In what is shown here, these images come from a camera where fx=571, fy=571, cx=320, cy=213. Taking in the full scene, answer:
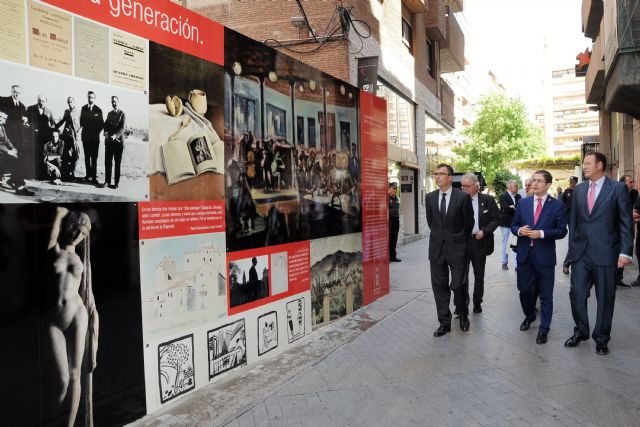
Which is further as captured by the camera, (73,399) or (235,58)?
(235,58)

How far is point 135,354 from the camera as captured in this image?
4.00 metres

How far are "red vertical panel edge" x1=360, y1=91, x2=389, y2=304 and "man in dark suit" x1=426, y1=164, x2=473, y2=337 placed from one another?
1.60 metres

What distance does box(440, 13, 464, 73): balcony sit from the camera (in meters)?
23.6

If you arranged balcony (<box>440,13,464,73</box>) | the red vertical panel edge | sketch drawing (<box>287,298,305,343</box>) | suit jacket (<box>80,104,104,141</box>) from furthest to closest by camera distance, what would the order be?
balcony (<box>440,13,464,73</box>) < the red vertical panel edge < sketch drawing (<box>287,298,305,343</box>) < suit jacket (<box>80,104,104,141</box>)

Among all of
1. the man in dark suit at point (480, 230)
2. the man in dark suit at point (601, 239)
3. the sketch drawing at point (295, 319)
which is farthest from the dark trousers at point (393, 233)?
the man in dark suit at point (601, 239)

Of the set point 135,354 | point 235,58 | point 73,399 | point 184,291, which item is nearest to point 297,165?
point 235,58

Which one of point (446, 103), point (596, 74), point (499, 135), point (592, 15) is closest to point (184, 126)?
point (596, 74)

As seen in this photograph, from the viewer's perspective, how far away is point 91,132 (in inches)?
143

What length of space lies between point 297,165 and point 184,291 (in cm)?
221

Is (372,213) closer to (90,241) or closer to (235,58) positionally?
(235,58)

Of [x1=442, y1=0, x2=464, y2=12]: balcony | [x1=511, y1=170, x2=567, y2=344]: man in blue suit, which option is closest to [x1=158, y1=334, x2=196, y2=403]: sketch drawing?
[x1=511, y1=170, x2=567, y2=344]: man in blue suit

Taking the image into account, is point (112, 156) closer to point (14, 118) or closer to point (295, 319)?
point (14, 118)

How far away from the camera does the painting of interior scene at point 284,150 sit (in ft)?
16.8

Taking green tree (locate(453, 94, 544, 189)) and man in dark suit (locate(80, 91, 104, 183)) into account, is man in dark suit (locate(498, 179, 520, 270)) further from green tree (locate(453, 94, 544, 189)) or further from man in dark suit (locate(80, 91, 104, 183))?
green tree (locate(453, 94, 544, 189))
